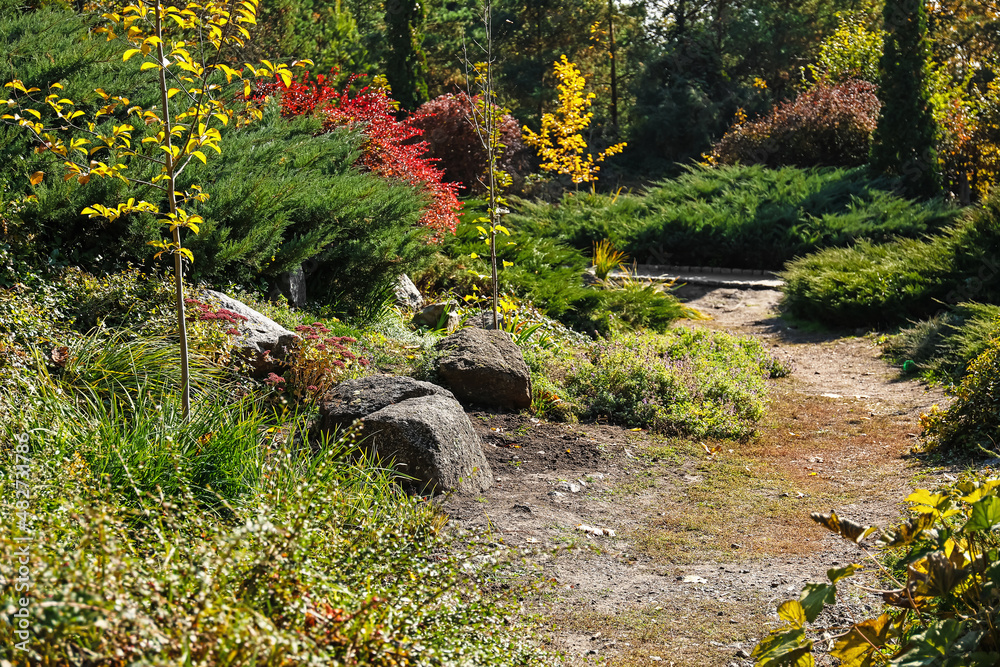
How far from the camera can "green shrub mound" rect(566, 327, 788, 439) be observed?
237 inches

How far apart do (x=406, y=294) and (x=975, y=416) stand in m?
5.03

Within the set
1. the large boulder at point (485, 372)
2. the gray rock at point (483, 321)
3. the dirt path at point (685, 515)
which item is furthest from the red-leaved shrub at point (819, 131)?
the large boulder at point (485, 372)

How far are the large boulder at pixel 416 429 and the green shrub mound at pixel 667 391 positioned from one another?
1.66 meters

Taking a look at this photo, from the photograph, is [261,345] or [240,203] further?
[240,203]

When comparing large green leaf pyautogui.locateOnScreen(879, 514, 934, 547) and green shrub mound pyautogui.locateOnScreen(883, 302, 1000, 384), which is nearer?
large green leaf pyautogui.locateOnScreen(879, 514, 934, 547)

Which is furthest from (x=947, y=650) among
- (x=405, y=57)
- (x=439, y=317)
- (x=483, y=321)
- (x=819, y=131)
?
(x=405, y=57)

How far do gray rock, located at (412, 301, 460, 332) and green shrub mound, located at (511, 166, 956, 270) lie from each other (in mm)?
5010

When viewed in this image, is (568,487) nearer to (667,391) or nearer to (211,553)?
(667,391)

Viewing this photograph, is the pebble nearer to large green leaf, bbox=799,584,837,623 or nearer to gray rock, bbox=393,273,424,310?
large green leaf, bbox=799,584,837,623

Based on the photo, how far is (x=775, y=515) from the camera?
460 cm

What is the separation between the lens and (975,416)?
5332 mm

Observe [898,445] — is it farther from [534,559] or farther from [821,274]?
[821,274]

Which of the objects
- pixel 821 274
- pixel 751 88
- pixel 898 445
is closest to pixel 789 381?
pixel 898 445

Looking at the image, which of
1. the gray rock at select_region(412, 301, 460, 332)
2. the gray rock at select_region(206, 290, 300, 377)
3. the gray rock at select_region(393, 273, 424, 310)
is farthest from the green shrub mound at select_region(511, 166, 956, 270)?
the gray rock at select_region(206, 290, 300, 377)
